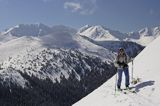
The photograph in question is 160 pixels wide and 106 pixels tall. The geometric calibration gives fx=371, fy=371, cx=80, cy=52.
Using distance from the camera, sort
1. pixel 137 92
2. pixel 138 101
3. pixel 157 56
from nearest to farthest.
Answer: pixel 138 101, pixel 137 92, pixel 157 56

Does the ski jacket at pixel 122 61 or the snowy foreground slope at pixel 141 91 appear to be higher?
the ski jacket at pixel 122 61

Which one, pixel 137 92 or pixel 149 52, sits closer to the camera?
pixel 137 92

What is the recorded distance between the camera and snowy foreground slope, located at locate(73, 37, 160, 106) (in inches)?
1118

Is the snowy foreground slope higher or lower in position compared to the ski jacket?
lower

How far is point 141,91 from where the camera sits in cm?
3002

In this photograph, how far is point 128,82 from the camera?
3170 centimetres

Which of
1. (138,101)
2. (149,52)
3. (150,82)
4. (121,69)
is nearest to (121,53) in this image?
(121,69)

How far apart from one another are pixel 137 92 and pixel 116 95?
5.99 feet

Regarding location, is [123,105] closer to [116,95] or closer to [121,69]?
[116,95]

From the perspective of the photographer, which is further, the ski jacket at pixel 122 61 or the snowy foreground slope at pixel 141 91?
the ski jacket at pixel 122 61

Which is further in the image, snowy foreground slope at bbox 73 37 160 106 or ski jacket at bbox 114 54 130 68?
ski jacket at bbox 114 54 130 68

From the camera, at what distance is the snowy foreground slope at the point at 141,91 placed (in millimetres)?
28391

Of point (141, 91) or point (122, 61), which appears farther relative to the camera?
point (122, 61)

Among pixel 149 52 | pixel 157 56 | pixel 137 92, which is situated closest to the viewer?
pixel 137 92
